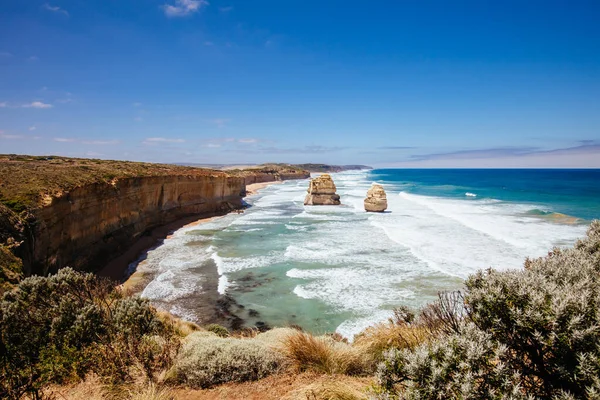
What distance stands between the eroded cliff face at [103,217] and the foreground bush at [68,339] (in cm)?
734

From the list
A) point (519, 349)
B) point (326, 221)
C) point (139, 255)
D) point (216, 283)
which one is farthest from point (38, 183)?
point (326, 221)

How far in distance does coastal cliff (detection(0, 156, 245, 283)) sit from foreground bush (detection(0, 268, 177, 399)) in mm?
4010

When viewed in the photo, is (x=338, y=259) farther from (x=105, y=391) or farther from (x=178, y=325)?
(x=105, y=391)

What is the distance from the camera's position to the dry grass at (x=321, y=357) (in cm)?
512

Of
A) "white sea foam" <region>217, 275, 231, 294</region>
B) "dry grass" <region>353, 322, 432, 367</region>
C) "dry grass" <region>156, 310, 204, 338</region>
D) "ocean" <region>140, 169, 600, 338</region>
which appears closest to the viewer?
"dry grass" <region>353, 322, 432, 367</region>

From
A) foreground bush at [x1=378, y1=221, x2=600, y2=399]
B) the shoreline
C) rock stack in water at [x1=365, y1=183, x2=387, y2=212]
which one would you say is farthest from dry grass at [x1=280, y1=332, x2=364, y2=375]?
rock stack in water at [x1=365, y1=183, x2=387, y2=212]

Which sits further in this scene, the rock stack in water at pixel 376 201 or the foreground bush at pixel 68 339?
the rock stack in water at pixel 376 201

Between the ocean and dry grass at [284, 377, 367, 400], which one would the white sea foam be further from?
dry grass at [284, 377, 367, 400]

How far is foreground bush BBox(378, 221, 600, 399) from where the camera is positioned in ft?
8.60

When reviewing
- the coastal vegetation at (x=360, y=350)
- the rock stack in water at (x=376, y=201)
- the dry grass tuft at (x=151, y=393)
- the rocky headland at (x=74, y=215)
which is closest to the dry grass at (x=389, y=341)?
the coastal vegetation at (x=360, y=350)

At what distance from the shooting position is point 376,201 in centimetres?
3806

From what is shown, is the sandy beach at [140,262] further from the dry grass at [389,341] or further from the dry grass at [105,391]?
the dry grass at [389,341]

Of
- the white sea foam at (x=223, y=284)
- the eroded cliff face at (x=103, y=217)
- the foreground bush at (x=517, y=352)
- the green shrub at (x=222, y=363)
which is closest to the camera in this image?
the foreground bush at (x=517, y=352)

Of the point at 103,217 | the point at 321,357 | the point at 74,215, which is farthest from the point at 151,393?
the point at 103,217
